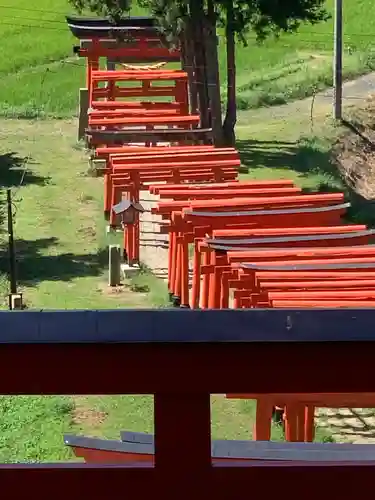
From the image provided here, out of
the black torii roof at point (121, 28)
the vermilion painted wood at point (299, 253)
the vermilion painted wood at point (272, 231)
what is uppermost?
the black torii roof at point (121, 28)

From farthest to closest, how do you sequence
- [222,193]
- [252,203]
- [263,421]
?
[222,193]
[252,203]
[263,421]

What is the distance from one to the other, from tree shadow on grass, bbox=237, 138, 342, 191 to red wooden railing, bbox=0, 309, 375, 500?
2043 cm

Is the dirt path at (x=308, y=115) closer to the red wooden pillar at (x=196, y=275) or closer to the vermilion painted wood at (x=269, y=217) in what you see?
the red wooden pillar at (x=196, y=275)

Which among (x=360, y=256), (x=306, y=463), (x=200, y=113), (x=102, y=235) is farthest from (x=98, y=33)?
Answer: (x=306, y=463)

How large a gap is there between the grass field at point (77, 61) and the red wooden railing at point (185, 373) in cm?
3214

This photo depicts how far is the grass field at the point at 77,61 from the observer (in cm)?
3569

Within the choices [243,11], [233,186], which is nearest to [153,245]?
[233,186]

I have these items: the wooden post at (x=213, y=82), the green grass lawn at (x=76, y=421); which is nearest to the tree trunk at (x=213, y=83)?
the wooden post at (x=213, y=82)

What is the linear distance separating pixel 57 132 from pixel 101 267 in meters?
14.6

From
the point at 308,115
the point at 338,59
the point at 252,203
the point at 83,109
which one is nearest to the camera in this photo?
the point at 252,203

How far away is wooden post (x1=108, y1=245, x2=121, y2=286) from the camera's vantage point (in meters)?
15.8

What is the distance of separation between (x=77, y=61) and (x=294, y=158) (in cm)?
1940

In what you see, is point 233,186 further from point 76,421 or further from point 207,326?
point 207,326

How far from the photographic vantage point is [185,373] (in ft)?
7.52
